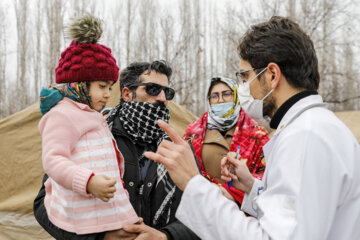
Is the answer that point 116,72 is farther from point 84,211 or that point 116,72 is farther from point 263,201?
point 263,201

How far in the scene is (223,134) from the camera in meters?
3.69

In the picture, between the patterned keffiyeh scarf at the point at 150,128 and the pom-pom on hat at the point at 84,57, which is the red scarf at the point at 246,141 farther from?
the pom-pom on hat at the point at 84,57

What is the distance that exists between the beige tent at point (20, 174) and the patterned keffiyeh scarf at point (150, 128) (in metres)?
2.58

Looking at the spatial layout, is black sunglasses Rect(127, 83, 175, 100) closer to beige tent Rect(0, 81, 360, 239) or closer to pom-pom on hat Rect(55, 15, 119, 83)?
pom-pom on hat Rect(55, 15, 119, 83)

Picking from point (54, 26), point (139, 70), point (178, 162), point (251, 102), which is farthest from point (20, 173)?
point (54, 26)

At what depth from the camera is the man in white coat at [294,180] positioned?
1111 millimetres

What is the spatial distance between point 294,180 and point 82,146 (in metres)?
1.01

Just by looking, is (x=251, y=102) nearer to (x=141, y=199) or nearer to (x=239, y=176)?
(x=239, y=176)

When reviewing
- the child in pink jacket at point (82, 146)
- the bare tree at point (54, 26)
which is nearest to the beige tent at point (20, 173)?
the child in pink jacket at point (82, 146)

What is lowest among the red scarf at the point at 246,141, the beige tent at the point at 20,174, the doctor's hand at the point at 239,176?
the beige tent at the point at 20,174

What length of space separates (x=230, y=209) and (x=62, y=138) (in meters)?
0.84

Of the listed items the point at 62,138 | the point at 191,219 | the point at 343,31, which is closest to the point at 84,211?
the point at 62,138

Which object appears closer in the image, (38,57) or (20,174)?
(20,174)

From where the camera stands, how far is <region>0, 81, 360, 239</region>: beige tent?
13.5 ft
